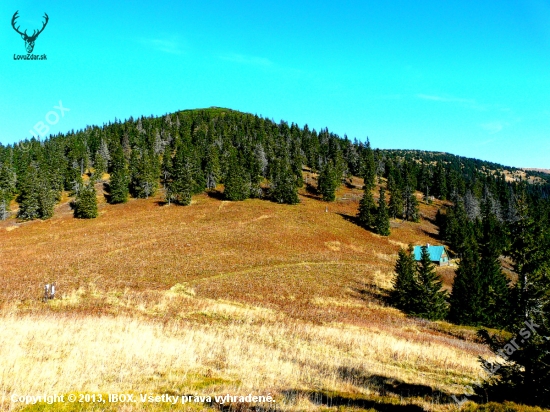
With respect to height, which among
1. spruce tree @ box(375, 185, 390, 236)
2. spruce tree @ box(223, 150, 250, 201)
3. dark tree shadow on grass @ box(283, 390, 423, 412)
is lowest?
dark tree shadow on grass @ box(283, 390, 423, 412)

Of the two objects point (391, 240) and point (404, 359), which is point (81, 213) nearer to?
point (391, 240)

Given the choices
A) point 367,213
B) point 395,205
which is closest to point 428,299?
point 367,213

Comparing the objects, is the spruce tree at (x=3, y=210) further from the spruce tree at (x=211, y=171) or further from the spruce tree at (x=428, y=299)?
the spruce tree at (x=428, y=299)

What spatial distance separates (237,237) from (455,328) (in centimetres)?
4314

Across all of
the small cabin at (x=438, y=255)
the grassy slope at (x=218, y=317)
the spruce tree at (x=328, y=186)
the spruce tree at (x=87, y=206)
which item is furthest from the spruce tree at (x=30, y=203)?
the small cabin at (x=438, y=255)

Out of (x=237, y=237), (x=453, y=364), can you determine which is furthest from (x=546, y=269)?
(x=237, y=237)

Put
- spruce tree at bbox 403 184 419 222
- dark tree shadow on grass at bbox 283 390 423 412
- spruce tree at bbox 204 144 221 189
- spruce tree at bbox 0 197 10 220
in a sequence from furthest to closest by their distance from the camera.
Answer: spruce tree at bbox 204 144 221 189 < spruce tree at bbox 403 184 419 222 < spruce tree at bbox 0 197 10 220 < dark tree shadow on grass at bbox 283 390 423 412

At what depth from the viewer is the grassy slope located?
28.2 feet

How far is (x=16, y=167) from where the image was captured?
107 meters

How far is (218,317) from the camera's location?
21062 mm

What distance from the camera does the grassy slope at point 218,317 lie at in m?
8.61

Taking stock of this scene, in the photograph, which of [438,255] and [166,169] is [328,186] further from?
[166,169]

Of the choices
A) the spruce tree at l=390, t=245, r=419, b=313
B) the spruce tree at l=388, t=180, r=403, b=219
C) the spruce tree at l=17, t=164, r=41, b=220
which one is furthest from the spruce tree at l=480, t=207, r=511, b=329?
the spruce tree at l=17, t=164, r=41, b=220

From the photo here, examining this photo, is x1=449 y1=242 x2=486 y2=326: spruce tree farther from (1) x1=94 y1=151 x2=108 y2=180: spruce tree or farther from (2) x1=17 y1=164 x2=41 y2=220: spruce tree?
(1) x1=94 y1=151 x2=108 y2=180: spruce tree
